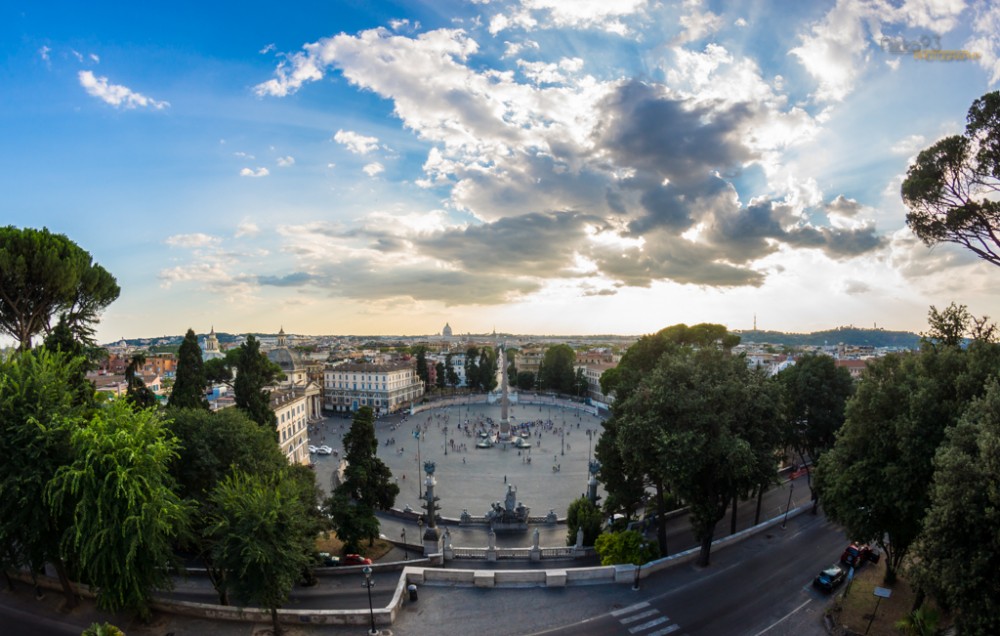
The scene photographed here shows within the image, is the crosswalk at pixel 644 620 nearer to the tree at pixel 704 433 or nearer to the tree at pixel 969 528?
the tree at pixel 704 433

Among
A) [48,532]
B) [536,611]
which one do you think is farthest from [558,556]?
[48,532]

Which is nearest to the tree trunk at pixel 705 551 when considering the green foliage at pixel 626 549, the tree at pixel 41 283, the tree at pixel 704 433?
the tree at pixel 704 433

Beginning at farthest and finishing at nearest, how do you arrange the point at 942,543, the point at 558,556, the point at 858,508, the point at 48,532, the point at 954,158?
the point at 558,556
the point at 954,158
the point at 858,508
the point at 48,532
the point at 942,543

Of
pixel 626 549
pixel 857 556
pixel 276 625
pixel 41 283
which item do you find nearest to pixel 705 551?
pixel 626 549

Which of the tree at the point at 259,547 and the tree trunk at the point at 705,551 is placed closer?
the tree at the point at 259,547

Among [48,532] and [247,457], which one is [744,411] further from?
[48,532]

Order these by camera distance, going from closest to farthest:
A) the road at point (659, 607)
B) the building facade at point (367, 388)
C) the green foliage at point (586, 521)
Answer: the road at point (659, 607) → the green foliage at point (586, 521) → the building facade at point (367, 388)

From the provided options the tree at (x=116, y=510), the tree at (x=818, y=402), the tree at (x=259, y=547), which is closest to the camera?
the tree at (x=116, y=510)
